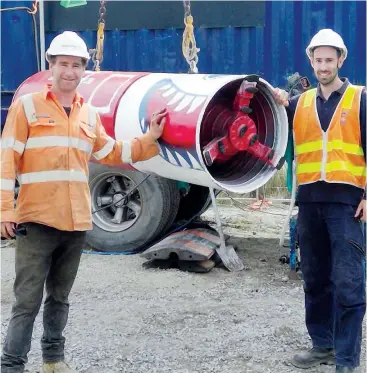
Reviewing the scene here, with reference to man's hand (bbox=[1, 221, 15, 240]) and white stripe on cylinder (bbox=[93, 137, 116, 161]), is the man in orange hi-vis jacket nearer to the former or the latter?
man's hand (bbox=[1, 221, 15, 240])

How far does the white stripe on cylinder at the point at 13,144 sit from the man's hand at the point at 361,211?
193 centimetres

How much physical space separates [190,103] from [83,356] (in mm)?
1722

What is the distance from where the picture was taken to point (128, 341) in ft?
15.4

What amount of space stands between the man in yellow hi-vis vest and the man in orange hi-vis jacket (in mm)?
1336

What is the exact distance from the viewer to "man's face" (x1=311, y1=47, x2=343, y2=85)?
160 inches

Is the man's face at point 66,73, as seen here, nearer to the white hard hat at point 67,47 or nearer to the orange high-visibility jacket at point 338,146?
the white hard hat at point 67,47

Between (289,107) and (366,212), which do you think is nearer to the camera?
(366,212)

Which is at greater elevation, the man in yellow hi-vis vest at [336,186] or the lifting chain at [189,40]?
the lifting chain at [189,40]

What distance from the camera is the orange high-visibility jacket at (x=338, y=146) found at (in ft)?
13.4

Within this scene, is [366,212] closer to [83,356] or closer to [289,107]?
[289,107]

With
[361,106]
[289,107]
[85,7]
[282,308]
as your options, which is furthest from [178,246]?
[85,7]

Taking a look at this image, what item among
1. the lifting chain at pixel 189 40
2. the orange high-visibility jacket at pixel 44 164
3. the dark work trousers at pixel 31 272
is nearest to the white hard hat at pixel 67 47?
the orange high-visibility jacket at pixel 44 164

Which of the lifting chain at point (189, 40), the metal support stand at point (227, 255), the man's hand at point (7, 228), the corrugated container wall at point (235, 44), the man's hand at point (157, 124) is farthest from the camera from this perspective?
the corrugated container wall at point (235, 44)

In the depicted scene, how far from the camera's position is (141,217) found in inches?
273
